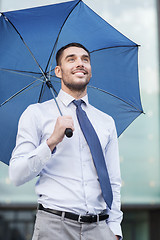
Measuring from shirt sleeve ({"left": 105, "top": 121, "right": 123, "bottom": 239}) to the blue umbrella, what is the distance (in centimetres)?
27

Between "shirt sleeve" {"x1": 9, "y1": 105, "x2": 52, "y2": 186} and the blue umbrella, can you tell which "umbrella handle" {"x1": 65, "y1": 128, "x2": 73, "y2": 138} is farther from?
the blue umbrella

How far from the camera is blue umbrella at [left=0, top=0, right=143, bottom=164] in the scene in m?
1.93

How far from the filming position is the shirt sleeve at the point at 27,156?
1.53m

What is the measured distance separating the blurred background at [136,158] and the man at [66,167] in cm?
283

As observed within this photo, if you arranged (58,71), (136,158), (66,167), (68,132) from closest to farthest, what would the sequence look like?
(68,132)
(66,167)
(58,71)
(136,158)

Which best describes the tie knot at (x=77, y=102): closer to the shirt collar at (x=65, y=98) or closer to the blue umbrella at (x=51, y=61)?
the shirt collar at (x=65, y=98)

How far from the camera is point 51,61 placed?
202 cm

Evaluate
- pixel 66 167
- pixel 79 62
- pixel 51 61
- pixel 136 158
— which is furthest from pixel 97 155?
pixel 136 158

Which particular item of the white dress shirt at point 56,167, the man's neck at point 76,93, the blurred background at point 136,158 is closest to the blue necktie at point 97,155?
the white dress shirt at point 56,167

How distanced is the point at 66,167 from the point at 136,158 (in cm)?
321

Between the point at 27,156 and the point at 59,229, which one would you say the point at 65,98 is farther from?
the point at 59,229

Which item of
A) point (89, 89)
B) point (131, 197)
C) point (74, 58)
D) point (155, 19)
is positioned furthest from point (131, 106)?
point (155, 19)

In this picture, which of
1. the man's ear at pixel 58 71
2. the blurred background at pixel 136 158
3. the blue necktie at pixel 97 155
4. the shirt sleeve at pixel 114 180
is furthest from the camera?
the blurred background at pixel 136 158

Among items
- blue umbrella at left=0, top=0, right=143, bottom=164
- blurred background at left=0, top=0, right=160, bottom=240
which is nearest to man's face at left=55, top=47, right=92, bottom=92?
blue umbrella at left=0, top=0, right=143, bottom=164
